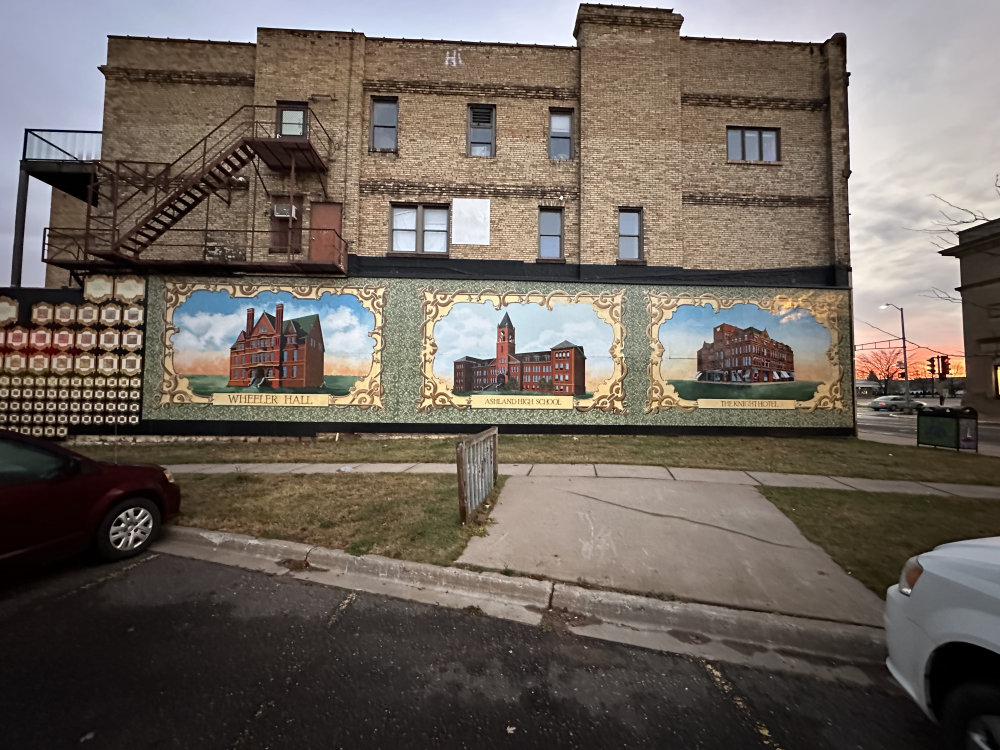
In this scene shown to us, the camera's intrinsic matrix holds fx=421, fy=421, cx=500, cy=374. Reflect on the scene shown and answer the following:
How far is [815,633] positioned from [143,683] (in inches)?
189

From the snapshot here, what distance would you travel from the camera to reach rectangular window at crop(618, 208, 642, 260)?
14172 millimetres

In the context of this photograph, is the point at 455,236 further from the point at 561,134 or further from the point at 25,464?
the point at 25,464

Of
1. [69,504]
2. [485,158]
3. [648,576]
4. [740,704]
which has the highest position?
[485,158]

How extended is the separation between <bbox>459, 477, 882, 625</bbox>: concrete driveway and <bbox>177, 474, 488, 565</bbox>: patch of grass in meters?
0.60

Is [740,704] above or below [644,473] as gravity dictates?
below

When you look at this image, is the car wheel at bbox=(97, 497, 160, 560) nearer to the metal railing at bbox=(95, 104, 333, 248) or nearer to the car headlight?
the car headlight

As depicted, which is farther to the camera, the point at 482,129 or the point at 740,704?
the point at 482,129

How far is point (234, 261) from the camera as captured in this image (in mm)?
12930

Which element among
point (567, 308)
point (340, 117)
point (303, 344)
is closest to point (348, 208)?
point (340, 117)

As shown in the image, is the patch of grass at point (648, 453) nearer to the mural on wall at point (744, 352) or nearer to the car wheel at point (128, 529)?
the mural on wall at point (744, 352)

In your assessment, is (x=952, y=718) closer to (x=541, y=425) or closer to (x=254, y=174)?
(x=541, y=425)

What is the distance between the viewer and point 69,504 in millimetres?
4125

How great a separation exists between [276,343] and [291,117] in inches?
297

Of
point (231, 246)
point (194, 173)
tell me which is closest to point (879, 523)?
point (231, 246)
